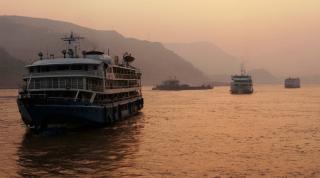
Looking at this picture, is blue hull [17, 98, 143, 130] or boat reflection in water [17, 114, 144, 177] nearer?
boat reflection in water [17, 114, 144, 177]

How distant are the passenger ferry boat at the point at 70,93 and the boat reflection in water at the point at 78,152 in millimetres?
2043

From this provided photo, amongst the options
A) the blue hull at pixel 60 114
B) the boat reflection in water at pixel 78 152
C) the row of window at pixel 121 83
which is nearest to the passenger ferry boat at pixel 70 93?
the blue hull at pixel 60 114

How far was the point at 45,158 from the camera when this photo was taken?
137 feet

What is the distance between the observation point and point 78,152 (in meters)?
45.2

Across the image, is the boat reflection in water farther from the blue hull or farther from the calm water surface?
the blue hull

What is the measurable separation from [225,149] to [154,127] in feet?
79.2

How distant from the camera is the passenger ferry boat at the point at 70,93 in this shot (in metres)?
57.0

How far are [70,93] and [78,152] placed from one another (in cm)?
1630

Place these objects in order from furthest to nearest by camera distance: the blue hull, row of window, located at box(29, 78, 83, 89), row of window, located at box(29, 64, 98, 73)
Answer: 1. row of window, located at box(29, 64, 98, 73)
2. row of window, located at box(29, 78, 83, 89)
3. the blue hull

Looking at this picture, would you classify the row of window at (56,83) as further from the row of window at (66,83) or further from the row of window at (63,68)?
the row of window at (63,68)

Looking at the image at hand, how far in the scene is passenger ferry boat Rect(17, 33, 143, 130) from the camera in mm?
57000

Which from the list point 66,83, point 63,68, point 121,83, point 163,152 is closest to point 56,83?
point 66,83

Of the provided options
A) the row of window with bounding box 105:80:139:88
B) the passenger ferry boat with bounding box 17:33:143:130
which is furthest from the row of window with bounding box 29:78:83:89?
the row of window with bounding box 105:80:139:88

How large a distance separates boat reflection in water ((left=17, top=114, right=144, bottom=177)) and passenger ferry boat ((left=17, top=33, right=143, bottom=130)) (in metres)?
2.04
